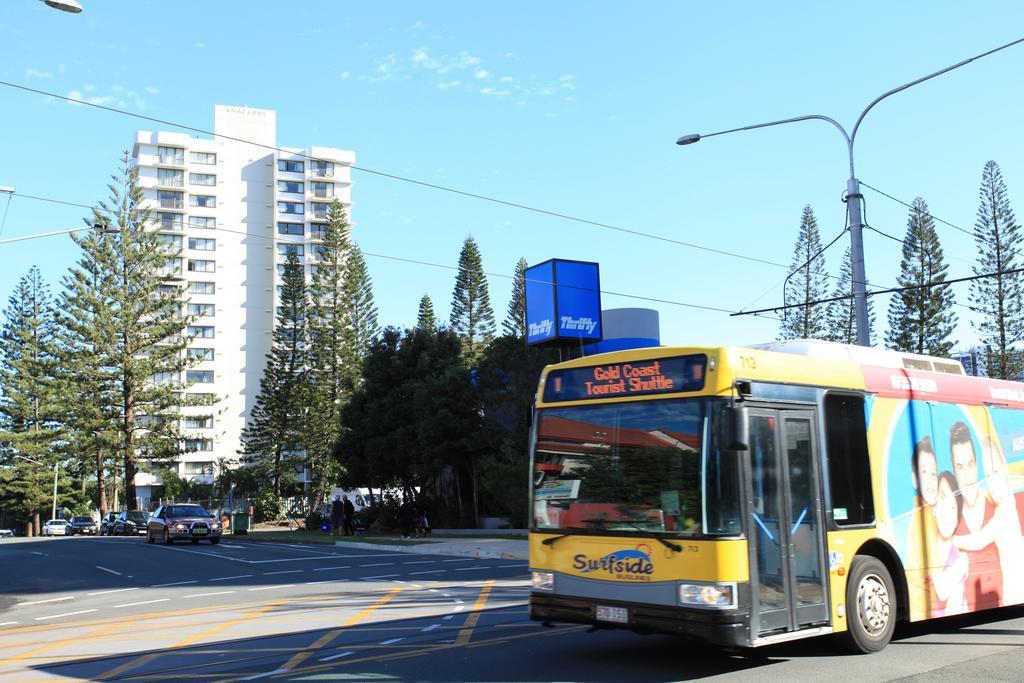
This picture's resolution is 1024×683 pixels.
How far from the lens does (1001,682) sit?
7.30 metres

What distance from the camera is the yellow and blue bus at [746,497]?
24.5 feet

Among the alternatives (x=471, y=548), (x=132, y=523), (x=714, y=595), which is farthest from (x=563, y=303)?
(x=132, y=523)

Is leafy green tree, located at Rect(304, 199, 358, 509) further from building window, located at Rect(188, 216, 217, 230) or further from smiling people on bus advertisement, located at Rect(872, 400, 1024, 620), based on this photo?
smiling people on bus advertisement, located at Rect(872, 400, 1024, 620)

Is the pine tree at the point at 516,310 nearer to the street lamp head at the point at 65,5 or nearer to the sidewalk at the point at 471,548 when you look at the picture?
the sidewalk at the point at 471,548

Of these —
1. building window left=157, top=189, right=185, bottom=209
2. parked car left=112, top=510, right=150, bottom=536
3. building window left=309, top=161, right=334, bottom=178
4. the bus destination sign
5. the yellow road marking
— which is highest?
building window left=309, top=161, right=334, bottom=178

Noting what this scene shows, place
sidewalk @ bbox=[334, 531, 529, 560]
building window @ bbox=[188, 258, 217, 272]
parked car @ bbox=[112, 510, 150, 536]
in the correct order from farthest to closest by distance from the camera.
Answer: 1. building window @ bbox=[188, 258, 217, 272]
2. parked car @ bbox=[112, 510, 150, 536]
3. sidewalk @ bbox=[334, 531, 529, 560]

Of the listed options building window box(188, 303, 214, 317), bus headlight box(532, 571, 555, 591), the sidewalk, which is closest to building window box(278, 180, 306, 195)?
building window box(188, 303, 214, 317)

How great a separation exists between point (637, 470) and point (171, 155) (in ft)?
312

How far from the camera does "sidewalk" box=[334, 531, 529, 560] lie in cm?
2481

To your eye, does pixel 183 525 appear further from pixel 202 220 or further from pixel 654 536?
pixel 202 220

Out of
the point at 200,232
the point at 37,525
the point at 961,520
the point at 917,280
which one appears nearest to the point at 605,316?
the point at 917,280

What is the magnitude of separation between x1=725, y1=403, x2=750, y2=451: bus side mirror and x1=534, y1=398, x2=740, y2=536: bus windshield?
0.11 metres

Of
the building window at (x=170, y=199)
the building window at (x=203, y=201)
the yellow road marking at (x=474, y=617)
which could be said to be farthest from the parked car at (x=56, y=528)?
the yellow road marking at (x=474, y=617)

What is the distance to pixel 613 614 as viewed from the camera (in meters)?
7.74
